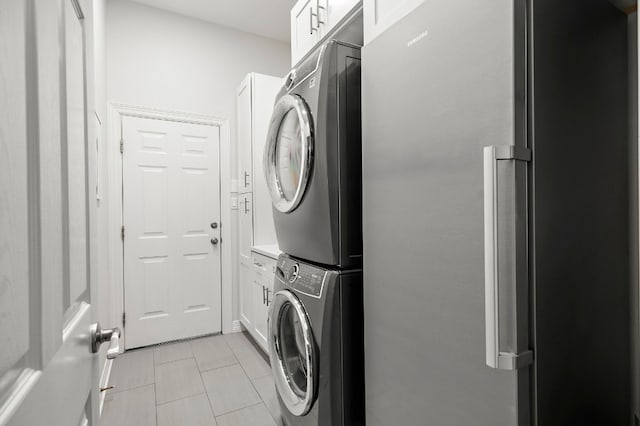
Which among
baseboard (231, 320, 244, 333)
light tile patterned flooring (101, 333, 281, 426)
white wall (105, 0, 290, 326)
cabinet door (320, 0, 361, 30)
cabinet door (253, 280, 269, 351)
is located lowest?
light tile patterned flooring (101, 333, 281, 426)

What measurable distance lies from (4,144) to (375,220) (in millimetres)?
925

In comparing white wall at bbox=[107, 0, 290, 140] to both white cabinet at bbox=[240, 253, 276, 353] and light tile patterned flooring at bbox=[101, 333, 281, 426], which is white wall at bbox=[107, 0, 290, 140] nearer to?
white cabinet at bbox=[240, 253, 276, 353]

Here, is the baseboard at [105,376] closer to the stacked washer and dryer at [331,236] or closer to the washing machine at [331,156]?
the stacked washer and dryer at [331,236]

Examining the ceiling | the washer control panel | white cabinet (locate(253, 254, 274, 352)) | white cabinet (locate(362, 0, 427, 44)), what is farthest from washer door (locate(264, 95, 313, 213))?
the ceiling

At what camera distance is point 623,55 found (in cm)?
99

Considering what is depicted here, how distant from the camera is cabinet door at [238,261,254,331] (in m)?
2.92

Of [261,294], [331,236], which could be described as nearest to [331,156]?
[331,236]

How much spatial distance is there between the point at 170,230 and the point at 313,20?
2.27 metres

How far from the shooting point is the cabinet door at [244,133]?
302cm

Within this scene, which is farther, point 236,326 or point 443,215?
point 236,326

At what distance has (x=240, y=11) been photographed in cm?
298

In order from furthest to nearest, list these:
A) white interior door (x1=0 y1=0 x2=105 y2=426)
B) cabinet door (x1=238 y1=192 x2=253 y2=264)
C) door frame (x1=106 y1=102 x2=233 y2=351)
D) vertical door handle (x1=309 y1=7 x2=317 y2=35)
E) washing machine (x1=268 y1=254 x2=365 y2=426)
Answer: cabinet door (x1=238 y1=192 x2=253 y2=264) → door frame (x1=106 y1=102 x2=233 y2=351) → vertical door handle (x1=309 y1=7 x2=317 y2=35) → washing machine (x1=268 y1=254 x2=365 y2=426) → white interior door (x1=0 y1=0 x2=105 y2=426)

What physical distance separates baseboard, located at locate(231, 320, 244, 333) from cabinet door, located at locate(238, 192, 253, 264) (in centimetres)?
68

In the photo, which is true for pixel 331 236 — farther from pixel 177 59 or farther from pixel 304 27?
pixel 177 59
